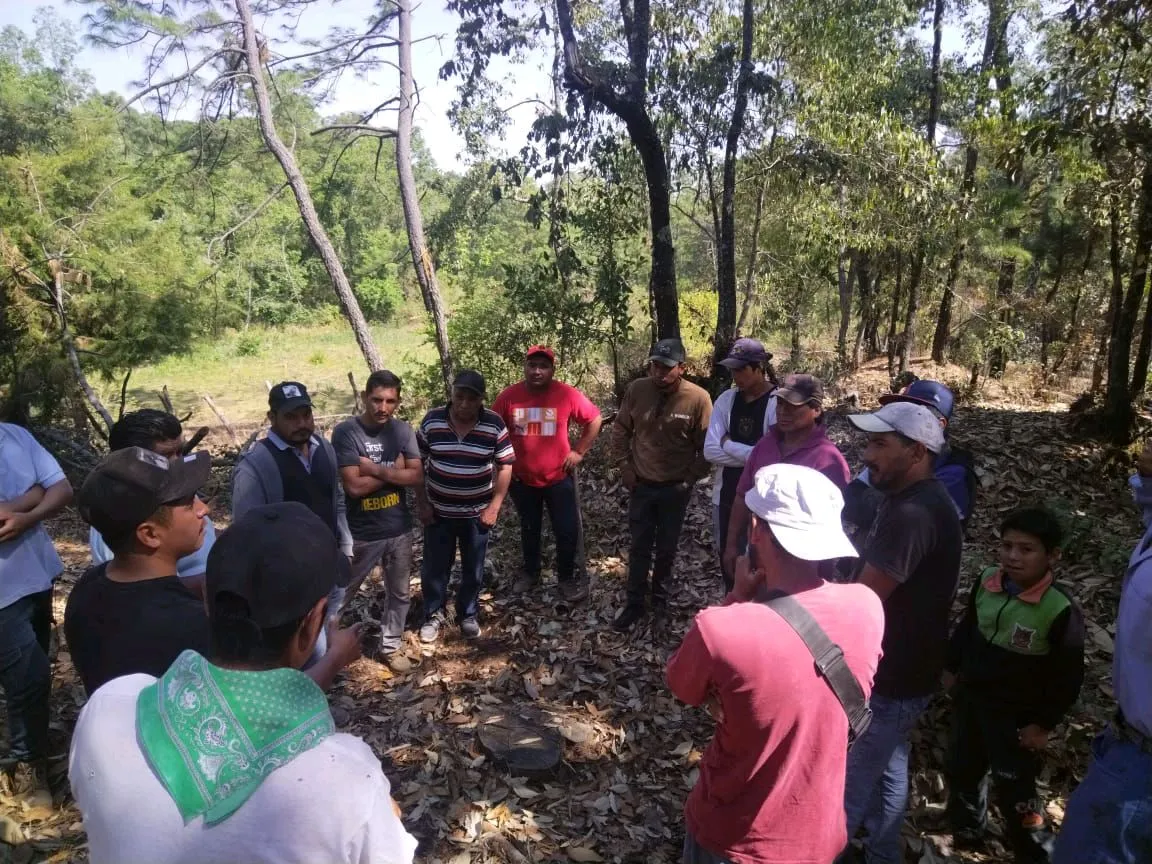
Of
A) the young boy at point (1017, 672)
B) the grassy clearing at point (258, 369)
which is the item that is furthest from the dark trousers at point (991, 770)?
the grassy clearing at point (258, 369)

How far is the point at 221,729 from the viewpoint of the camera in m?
1.17

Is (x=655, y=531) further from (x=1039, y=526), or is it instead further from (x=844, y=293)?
(x=844, y=293)

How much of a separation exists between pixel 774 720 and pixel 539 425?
11.7 ft

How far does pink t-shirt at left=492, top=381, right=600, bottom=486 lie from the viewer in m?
5.15

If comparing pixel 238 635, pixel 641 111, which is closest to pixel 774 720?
pixel 238 635

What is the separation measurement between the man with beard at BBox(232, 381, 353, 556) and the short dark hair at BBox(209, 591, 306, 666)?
2278mm

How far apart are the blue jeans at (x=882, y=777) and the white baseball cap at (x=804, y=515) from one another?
124cm

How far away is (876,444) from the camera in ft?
8.50

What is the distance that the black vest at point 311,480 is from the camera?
3742 millimetres

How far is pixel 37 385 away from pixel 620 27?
11.3m

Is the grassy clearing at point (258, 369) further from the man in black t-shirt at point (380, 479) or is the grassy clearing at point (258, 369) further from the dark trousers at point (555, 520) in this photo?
the man in black t-shirt at point (380, 479)

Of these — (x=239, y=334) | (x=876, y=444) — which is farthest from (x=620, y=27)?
(x=239, y=334)

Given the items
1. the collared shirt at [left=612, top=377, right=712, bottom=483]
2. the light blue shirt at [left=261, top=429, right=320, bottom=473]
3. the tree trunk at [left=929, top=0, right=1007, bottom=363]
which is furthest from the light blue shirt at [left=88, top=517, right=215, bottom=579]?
the tree trunk at [left=929, top=0, right=1007, bottom=363]

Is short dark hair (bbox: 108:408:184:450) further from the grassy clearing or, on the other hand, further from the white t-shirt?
the grassy clearing
